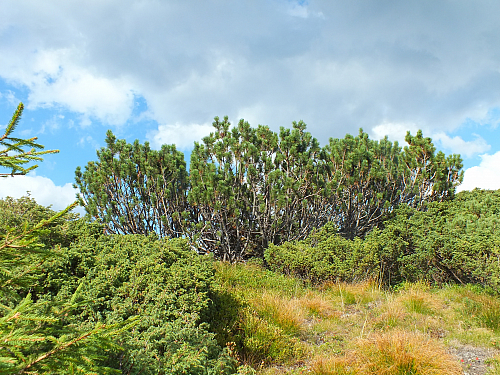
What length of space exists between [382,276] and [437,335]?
3.69 metres

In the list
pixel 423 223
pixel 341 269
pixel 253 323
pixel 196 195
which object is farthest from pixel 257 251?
pixel 253 323

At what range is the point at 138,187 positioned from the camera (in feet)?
38.5

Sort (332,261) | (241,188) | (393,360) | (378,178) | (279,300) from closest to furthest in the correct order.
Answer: (393,360) → (279,300) → (332,261) → (241,188) → (378,178)

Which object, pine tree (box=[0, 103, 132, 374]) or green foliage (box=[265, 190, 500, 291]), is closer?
pine tree (box=[0, 103, 132, 374])

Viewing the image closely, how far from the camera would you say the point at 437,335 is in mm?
5609

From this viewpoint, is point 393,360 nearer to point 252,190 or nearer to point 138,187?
point 252,190

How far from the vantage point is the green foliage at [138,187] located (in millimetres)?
11396

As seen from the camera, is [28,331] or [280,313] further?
[280,313]

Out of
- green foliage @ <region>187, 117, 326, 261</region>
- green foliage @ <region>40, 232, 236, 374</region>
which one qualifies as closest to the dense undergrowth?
green foliage @ <region>40, 232, 236, 374</region>

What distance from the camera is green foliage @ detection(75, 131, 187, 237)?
37.4ft

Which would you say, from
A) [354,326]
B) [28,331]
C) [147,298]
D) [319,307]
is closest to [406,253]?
[319,307]

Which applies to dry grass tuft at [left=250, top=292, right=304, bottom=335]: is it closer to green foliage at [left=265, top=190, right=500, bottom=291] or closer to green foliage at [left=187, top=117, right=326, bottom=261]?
green foliage at [left=265, top=190, right=500, bottom=291]

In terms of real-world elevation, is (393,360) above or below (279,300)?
below

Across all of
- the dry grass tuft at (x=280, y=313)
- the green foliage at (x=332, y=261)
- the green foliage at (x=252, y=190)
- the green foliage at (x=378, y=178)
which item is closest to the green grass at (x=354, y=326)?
the dry grass tuft at (x=280, y=313)
